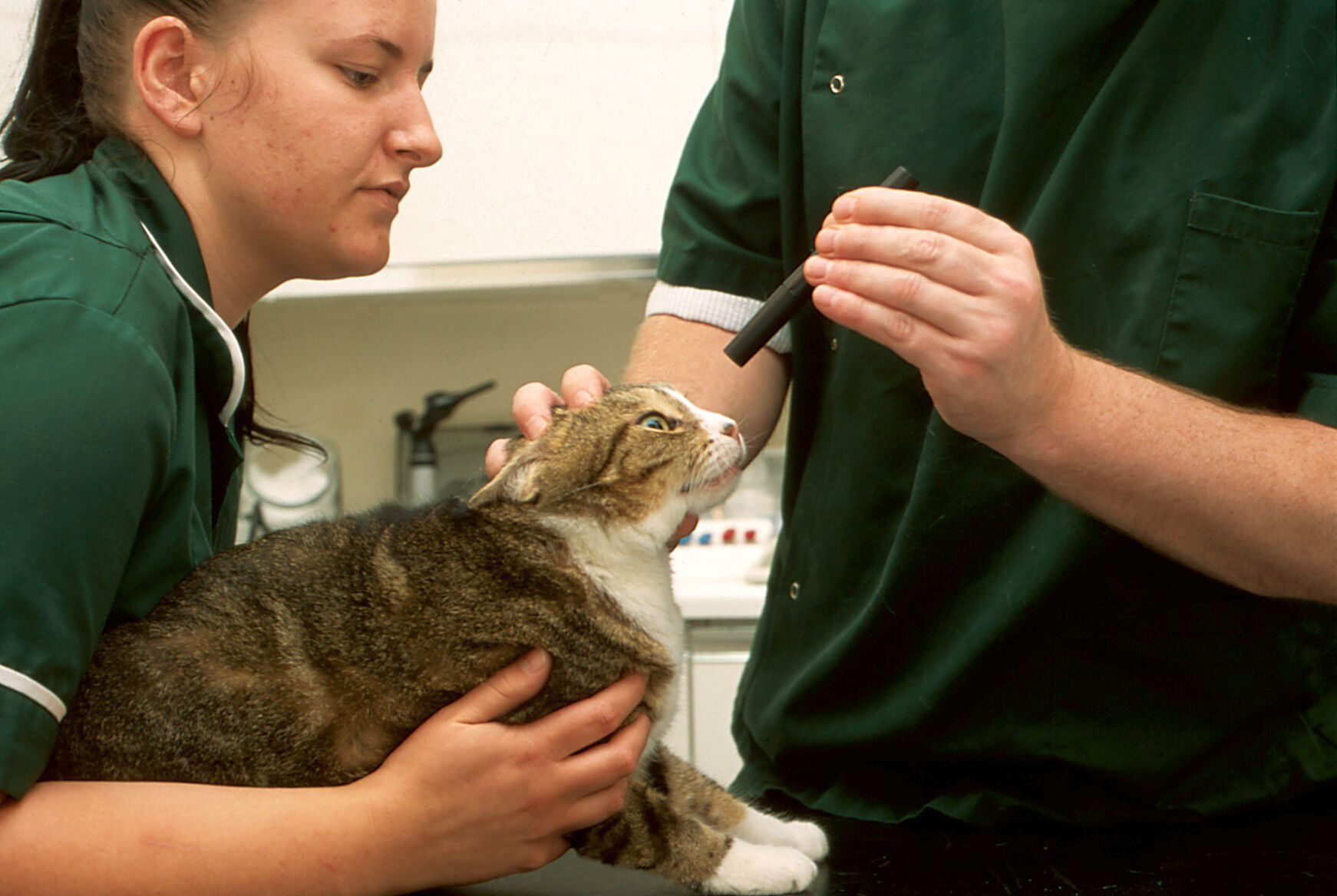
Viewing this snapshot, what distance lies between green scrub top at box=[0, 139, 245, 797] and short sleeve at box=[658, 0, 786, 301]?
486mm

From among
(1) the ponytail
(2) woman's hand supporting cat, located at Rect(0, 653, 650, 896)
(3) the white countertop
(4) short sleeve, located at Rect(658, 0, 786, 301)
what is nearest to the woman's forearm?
(2) woman's hand supporting cat, located at Rect(0, 653, 650, 896)

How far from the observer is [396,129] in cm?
73

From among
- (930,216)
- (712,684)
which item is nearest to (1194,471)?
(930,216)

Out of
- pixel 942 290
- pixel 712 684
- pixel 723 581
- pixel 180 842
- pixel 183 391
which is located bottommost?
pixel 712 684

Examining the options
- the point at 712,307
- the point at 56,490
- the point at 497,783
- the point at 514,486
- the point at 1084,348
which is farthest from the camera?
the point at 712,307

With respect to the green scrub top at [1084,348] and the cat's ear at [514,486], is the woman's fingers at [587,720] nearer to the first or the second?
the cat's ear at [514,486]

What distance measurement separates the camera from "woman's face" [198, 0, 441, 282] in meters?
0.70

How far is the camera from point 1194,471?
0.72 metres

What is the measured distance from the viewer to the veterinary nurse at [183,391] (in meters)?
0.55

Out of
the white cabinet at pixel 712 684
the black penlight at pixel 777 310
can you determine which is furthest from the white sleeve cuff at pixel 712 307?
the white cabinet at pixel 712 684

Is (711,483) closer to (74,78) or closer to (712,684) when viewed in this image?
(74,78)

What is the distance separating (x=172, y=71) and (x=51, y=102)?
144mm

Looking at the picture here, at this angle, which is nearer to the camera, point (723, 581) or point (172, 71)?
point (172, 71)

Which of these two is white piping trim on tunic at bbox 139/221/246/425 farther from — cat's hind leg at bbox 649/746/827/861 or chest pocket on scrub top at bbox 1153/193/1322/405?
chest pocket on scrub top at bbox 1153/193/1322/405
